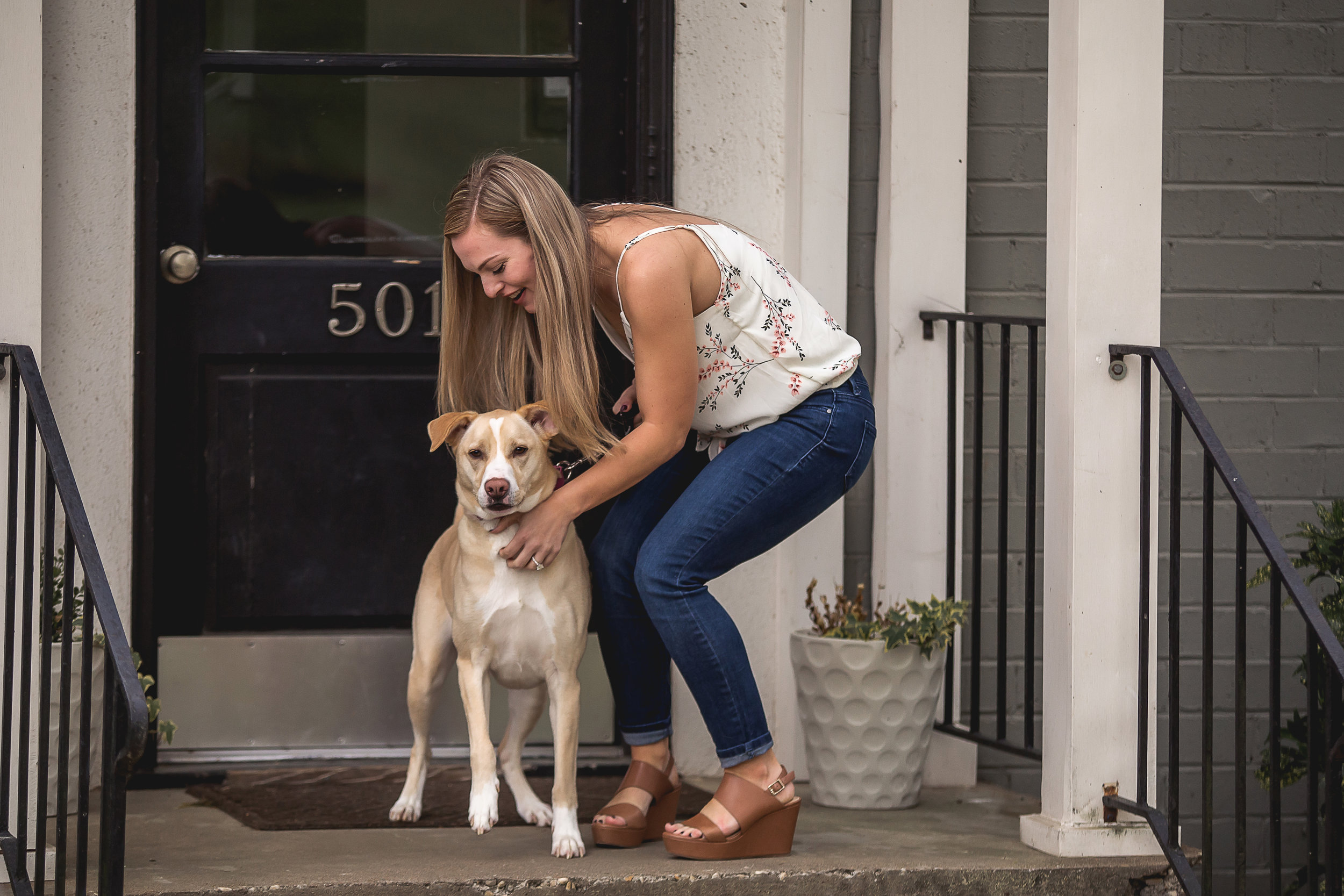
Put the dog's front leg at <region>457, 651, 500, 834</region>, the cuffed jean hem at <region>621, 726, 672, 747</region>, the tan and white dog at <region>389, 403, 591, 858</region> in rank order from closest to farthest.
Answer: the dog's front leg at <region>457, 651, 500, 834</region>
the tan and white dog at <region>389, 403, 591, 858</region>
the cuffed jean hem at <region>621, 726, 672, 747</region>

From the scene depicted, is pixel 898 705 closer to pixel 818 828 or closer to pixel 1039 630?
pixel 818 828

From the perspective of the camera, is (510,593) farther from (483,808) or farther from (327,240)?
(327,240)

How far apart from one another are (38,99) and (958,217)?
91.7 inches

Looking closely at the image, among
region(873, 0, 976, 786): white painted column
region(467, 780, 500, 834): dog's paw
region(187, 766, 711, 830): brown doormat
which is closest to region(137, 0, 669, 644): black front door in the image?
region(187, 766, 711, 830): brown doormat

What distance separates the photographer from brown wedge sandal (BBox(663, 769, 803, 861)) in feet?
9.18

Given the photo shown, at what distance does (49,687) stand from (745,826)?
1.41 metres

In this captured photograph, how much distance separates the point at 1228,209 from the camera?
400 centimetres

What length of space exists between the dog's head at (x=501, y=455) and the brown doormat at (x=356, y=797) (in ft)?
2.81

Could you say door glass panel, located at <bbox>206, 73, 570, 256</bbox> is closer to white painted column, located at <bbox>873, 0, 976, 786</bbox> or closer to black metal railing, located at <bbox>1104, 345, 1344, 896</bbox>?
white painted column, located at <bbox>873, 0, 976, 786</bbox>

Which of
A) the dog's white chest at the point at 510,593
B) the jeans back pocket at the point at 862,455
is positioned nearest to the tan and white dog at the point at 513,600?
the dog's white chest at the point at 510,593

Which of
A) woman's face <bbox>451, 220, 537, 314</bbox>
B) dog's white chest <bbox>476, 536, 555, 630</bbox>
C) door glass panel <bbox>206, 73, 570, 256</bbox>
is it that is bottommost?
dog's white chest <bbox>476, 536, 555, 630</bbox>

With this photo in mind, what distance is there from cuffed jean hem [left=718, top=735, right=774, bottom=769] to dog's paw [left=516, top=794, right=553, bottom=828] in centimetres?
56

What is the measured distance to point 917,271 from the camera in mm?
3770

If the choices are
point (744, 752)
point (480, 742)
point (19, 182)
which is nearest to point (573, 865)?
point (480, 742)
